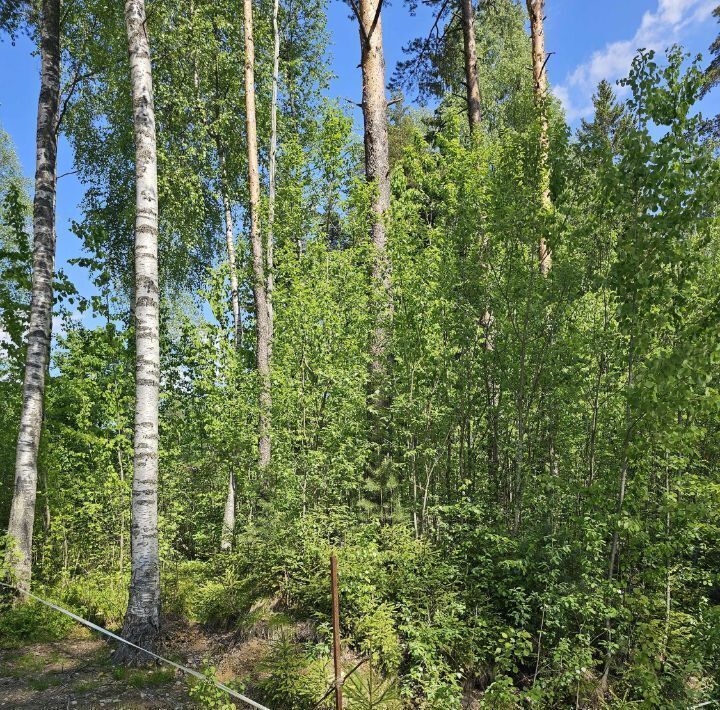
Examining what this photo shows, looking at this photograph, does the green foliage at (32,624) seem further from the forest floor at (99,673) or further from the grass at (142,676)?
the grass at (142,676)

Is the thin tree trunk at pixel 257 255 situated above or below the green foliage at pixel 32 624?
above

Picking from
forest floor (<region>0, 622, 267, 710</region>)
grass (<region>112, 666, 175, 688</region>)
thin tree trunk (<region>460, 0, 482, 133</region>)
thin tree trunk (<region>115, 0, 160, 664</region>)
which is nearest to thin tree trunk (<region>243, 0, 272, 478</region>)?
forest floor (<region>0, 622, 267, 710</region>)

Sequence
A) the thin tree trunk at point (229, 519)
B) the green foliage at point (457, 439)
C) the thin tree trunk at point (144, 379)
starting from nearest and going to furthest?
the green foliage at point (457, 439), the thin tree trunk at point (144, 379), the thin tree trunk at point (229, 519)

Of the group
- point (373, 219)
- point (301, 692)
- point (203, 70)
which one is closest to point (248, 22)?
point (203, 70)

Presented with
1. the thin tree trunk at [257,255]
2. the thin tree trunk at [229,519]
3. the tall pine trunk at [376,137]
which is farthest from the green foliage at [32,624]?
the tall pine trunk at [376,137]

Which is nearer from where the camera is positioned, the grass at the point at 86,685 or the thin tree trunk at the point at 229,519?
the grass at the point at 86,685

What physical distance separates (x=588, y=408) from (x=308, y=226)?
452cm

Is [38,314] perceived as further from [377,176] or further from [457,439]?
[457,439]

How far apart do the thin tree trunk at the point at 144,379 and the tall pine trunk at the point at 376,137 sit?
8.52ft

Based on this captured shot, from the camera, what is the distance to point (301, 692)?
13.5ft

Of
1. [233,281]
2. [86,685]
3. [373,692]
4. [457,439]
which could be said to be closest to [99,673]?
[86,685]

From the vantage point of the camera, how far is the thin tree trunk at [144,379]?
15.1ft

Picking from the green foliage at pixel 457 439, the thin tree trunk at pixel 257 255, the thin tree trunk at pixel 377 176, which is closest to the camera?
the green foliage at pixel 457 439

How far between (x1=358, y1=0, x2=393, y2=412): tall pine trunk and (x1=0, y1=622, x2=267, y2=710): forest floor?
3140mm
